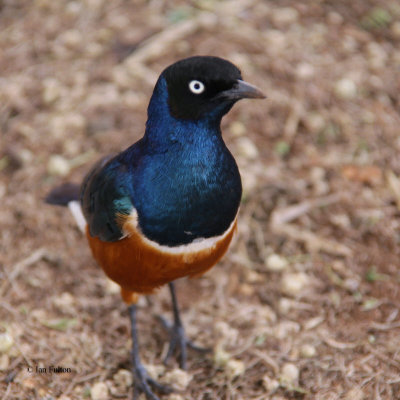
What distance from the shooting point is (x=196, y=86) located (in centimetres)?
305

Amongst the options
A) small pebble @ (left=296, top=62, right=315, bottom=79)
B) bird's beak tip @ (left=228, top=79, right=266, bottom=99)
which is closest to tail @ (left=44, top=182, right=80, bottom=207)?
bird's beak tip @ (left=228, top=79, right=266, bottom=99)

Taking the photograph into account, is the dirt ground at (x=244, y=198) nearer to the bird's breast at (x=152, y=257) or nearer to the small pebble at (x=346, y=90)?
the small pebble at (x=346, y=90)

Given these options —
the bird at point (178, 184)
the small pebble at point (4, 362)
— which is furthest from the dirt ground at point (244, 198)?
the bird at point (178, 184)

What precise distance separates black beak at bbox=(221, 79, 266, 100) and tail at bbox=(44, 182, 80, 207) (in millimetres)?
1822

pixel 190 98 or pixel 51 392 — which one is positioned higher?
pixel 190 98

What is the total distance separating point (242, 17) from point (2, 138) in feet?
10.2

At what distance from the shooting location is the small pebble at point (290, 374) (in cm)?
365

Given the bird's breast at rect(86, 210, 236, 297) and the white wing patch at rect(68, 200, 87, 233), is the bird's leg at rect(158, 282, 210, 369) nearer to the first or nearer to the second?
the bird's breast at rect(86, 210, 236, 297)

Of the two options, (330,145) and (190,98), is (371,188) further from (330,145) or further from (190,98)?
(190,98)

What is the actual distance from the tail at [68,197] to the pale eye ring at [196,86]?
1.66 m

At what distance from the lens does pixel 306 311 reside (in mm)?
4289

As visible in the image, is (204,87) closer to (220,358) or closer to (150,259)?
(150,259)

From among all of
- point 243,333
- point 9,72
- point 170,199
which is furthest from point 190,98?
point 9,72

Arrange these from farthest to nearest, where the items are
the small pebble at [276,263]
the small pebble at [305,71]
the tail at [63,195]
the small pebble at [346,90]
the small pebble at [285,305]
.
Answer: the small pebble at [305,71], the small pebble at [346,90], the small pebble at [276,263], the tail at [63,195], the small pebble at [285,305]
